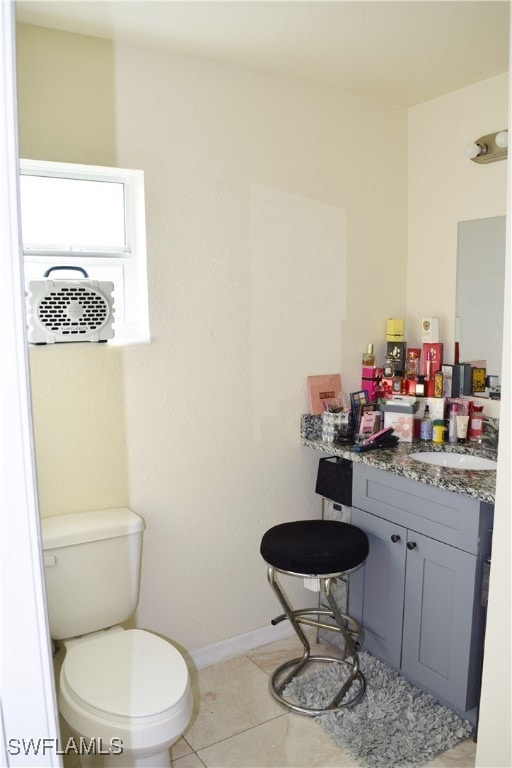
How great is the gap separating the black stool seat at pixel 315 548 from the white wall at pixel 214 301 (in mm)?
→ 303

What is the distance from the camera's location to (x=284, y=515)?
2.71 metres

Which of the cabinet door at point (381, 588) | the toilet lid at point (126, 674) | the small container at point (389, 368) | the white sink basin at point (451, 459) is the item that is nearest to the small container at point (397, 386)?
the small container at point (389, 368)

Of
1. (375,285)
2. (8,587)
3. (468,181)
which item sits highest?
(468,181)

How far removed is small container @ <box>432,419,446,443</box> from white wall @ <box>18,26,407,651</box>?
0.46 meters

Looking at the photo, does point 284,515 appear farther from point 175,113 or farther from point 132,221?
point 175,113

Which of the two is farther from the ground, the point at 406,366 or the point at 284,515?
the point at 406,366

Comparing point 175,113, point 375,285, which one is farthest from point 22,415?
point 375,285

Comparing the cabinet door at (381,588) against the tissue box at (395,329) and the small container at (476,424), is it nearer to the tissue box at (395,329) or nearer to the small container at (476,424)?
the small container at (476,424)

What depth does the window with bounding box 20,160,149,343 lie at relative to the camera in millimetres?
2133

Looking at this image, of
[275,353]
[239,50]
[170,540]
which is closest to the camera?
[239,50]

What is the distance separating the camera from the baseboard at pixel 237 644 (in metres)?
2.52

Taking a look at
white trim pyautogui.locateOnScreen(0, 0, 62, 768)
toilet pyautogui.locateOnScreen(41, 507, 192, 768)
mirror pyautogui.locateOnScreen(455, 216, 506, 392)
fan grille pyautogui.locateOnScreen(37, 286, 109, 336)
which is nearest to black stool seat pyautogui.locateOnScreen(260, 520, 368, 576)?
toilet pyautogui.locateOnScreen(41, 507, 192, 768)

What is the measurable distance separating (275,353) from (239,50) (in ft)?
3.84

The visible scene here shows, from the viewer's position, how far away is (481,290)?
2582 mm
